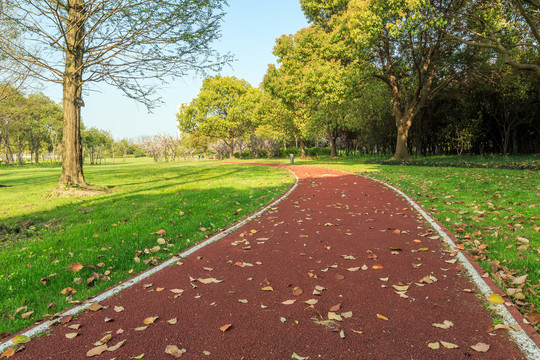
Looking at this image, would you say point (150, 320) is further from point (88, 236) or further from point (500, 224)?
point (500, 224)

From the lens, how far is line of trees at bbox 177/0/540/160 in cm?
1741

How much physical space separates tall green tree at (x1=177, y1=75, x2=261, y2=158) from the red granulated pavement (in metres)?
48.7

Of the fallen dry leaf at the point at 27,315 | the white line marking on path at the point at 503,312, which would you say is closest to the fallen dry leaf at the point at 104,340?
the fallen dry leaf at the point at 27,315

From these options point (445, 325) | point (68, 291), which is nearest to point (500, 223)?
point (445, 325)

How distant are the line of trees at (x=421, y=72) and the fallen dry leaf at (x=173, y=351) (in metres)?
17.4

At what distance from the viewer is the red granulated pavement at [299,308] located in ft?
8.77

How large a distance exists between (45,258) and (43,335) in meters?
2.59

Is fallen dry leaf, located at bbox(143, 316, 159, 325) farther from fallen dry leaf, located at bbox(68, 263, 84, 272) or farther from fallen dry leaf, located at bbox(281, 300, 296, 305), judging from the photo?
fallen dry leaf, located at bbox(68, 263, 84, 272)

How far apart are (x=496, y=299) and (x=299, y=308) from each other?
7.59 feet

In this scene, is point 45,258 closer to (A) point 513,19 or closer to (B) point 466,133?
(A) point 513,19

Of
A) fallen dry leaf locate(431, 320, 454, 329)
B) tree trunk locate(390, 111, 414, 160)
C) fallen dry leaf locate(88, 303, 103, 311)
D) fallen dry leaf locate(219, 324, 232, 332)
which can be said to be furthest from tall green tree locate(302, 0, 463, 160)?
fallen dry leaf locate(88, 303, 103, 311)

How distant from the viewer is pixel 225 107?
5488 centimetres

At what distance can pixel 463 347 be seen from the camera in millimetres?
2629

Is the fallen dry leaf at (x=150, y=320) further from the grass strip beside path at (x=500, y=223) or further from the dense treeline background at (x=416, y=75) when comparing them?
the dense treeline background at (x=416, y=75)
